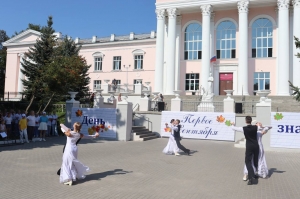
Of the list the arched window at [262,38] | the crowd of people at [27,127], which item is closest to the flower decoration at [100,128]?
the crowd of people at [27,127]

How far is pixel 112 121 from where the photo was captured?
1877 cm

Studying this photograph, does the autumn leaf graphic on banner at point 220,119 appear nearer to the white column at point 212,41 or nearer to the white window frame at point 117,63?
the white column at point 212,41

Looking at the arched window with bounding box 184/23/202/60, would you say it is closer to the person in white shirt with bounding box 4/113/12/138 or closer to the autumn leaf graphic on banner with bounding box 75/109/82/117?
the autumn leaf graphic on banner with bounding box 75/109/82/117

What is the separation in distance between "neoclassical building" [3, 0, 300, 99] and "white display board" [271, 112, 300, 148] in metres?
17.3

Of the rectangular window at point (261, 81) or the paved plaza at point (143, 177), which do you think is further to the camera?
the rectangular window at point (261, 81)

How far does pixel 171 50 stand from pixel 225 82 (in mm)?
7656

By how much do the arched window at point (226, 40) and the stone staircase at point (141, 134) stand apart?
18799mm

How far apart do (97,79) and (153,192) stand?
40217 millimetres

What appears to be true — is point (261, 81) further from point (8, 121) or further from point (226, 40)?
point (8, 121)

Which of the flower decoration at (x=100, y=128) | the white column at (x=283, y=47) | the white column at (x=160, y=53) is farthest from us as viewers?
the white column at (x=160, y=53)

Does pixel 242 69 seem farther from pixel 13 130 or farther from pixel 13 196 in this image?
pixel 13 196

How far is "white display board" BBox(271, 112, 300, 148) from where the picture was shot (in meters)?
14.7

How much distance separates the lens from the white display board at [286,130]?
14.7m

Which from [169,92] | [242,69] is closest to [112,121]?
[169,92]
